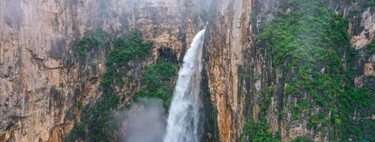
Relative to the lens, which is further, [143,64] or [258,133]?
[143,64]

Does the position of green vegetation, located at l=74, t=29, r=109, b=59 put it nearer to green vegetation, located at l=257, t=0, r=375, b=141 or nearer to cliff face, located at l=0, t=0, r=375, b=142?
cliff face, located at l=0, t=0, r=375, b=142

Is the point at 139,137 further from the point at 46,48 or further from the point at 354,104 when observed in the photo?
the point at 354,104

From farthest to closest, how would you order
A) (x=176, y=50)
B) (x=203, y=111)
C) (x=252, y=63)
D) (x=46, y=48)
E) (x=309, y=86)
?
1. (x=176, y=50)
2. (x=203, y=111)
3. (x=46, y=48)
4. (x=252, y=63)
5. (x=309, y=86)

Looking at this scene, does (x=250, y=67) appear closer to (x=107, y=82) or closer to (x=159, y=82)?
(x=159, y=82)

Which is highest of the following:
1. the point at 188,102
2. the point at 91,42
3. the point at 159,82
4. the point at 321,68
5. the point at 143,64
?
A: the point at 91,42

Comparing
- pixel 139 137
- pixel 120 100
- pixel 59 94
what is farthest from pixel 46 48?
pixel 139 137

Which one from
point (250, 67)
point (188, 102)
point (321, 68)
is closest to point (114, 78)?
point (188, 102)

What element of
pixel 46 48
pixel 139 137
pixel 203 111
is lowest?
pixel 139 137

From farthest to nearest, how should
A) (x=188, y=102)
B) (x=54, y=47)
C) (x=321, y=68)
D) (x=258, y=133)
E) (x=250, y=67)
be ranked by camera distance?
(x=188, y=102) < (x=54, y=47) < (x=250, y=67) < (x=258, y=133) < (x=321, y=68)
